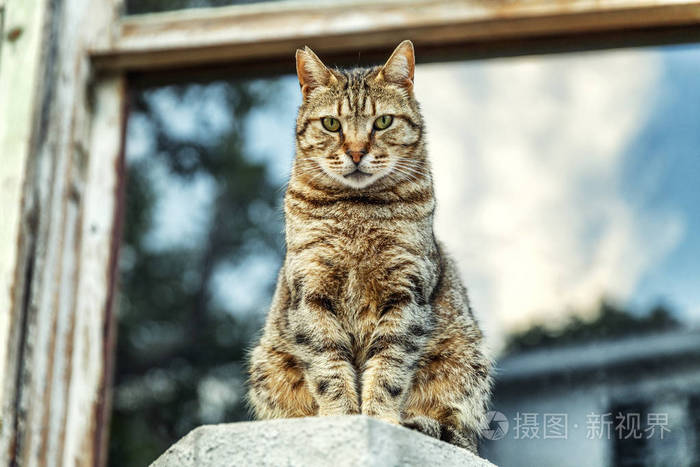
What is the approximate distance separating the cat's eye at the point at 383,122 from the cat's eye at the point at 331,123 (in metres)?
0.09

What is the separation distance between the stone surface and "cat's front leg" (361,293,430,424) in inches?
7.4

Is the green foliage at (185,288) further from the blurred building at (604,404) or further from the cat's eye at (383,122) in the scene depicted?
the cat's eye at (383,122)

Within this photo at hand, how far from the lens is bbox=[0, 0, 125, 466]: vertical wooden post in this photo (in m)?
2.45

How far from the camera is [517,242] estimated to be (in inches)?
117

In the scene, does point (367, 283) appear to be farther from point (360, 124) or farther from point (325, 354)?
point (360, 124)

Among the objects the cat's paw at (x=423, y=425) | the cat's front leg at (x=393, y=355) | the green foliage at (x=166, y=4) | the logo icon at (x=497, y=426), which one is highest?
the green foliage at (x=166, y=4)

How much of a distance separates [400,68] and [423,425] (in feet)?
2.66

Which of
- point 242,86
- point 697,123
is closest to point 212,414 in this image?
point 242,86

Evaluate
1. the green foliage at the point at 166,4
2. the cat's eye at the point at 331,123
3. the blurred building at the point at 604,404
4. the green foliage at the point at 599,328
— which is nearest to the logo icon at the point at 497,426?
the blurred building at the point at 604,404

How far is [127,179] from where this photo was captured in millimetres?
3059

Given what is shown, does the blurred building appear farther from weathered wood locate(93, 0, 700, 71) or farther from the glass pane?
weathered wood locate(93, 0, 700, 71)

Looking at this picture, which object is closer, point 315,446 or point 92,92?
point 315,446

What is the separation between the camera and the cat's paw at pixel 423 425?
175cm

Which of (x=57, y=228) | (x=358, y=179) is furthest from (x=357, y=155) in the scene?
(x=57, y=228)
